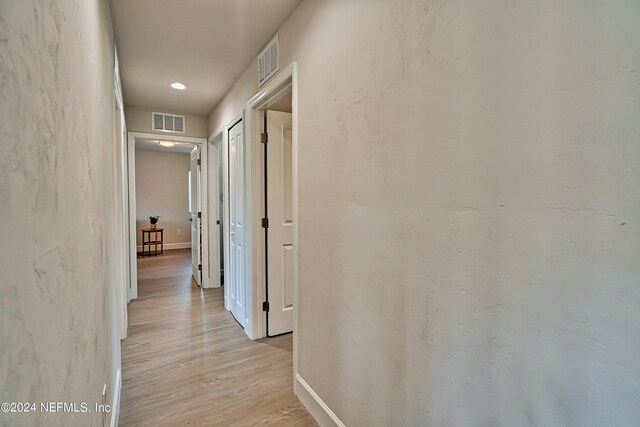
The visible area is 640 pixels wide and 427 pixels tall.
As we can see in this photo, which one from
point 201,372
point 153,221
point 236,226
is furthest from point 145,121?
point 153,221

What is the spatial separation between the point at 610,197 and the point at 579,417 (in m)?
0.52

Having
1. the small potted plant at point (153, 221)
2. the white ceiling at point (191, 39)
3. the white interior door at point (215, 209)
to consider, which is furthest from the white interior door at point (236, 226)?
the small potted plant at point (153, 221)

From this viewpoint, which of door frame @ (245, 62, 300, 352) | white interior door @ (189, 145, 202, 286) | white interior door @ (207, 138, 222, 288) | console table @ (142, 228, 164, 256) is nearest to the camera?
door frame @ (245, 62, 300, 352)

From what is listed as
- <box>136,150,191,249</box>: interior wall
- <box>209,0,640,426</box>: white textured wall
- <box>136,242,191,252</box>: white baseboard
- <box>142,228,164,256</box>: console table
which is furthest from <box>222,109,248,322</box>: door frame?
<box>136,242,191,252</box>: white baseboard

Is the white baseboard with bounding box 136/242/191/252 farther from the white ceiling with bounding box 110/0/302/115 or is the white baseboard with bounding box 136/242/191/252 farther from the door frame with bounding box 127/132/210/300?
the white ceiling with bounding box 110/0/302/115

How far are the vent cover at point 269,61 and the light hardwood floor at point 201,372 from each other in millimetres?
2313

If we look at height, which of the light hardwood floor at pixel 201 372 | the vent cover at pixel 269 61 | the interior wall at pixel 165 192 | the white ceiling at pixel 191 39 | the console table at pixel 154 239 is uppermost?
the white ceiling at pixel 191 39

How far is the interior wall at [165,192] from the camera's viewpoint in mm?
7406

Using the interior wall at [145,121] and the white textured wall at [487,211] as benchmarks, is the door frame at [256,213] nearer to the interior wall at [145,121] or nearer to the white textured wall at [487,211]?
the white textured wall at [487,211]

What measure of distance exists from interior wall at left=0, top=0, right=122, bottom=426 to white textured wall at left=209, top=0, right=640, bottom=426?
105 cm

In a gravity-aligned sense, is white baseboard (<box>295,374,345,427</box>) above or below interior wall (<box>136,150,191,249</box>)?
below

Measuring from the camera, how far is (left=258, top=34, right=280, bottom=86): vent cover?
229 centimetres

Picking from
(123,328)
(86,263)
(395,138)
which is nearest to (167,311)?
(123,328)

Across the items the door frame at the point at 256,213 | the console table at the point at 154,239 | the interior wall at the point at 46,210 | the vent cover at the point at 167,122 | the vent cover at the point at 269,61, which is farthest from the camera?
the console table at the point at 154,239
